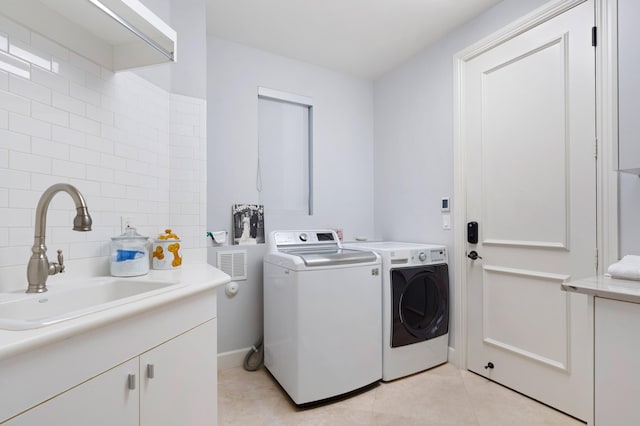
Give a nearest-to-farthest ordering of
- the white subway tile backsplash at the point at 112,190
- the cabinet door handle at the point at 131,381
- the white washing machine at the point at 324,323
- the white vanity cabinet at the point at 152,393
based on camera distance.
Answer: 1. the white vanity cabinet at the point at 152,393
2. the cabinet door handle at the point at 131,381
3. the white subway tile backsplash at the point at 112,190
4. the white washing machine at the point at 324,323

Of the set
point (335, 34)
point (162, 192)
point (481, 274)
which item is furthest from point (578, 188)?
point (162, 192)

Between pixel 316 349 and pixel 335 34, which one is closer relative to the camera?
pixel 316 349

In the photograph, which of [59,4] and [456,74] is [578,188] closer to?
[456,74]

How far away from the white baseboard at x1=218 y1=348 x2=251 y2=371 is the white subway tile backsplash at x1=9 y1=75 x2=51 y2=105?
76.2 inches

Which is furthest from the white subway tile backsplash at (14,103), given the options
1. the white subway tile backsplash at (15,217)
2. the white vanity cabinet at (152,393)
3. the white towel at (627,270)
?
the white towel at (627,270)

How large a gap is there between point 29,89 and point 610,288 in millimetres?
2195

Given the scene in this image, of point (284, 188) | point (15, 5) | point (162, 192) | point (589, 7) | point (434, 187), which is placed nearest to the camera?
point (15, 5)

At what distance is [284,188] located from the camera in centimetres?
282

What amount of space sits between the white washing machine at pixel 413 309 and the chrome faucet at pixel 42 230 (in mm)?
1706

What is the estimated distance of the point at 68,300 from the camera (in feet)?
3.74

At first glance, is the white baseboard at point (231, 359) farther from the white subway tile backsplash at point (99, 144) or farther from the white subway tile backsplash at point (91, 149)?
the white subway tile backsplash at point (99, 144)

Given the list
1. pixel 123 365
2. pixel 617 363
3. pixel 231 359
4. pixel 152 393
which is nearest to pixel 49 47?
pixel 123 365

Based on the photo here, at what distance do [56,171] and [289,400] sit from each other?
5.73 feet

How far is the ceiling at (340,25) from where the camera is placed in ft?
7.06
